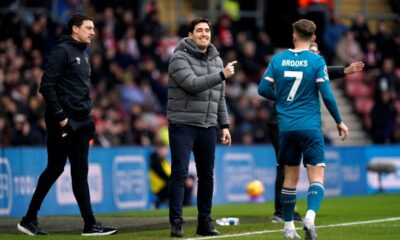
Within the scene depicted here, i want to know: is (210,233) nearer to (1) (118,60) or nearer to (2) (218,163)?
(2) (218,163)

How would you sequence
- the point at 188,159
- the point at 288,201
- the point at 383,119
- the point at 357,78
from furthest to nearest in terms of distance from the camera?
1. the point at 357,78
2. the point at 383,119
3. the point at 188,159
4. the point at 288,201

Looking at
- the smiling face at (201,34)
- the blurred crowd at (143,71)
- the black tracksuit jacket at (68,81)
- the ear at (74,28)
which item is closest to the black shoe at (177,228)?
the black tracksuit jacket at (68,81)

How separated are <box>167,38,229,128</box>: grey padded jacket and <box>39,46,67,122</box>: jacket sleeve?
120cm

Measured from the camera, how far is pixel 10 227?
14.3m

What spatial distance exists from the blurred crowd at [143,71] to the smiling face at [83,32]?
7.21 meters

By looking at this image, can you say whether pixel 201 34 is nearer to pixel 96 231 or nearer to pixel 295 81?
pixel 295 81

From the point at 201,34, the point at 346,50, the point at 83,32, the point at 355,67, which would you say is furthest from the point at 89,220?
the point at 346,50

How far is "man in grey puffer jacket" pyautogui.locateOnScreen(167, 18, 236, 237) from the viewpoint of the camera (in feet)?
40.9

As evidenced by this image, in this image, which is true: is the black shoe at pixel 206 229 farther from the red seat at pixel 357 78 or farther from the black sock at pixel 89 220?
the red seat at pixel 357 78

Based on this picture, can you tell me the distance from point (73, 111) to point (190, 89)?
1.38 metres

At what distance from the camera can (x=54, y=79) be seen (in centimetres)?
1270

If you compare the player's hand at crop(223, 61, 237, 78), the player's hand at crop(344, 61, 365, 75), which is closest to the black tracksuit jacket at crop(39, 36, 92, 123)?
the player's hand at crop(223, 61, 237, 78)

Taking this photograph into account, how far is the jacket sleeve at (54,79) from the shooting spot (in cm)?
1258

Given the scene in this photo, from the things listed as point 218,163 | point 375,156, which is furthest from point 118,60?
point 375,156
